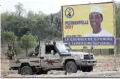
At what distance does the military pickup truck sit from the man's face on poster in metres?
7.01

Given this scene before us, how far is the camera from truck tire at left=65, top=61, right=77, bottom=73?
20781 mm

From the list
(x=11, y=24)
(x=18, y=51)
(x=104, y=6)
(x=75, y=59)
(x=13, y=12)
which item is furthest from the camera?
(x=13, y=12)

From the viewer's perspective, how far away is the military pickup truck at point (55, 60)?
20797 millimetres

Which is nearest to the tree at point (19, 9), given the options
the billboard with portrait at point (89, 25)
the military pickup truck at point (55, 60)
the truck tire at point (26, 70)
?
the billboard with portrait at point (89, 25)

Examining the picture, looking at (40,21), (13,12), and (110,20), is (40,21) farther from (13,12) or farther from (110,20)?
(110,20)

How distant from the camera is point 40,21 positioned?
221ft

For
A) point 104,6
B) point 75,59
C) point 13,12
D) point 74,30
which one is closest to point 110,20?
point 104,6

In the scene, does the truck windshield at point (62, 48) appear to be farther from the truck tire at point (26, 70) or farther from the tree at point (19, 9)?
the tree at point (19, 9)

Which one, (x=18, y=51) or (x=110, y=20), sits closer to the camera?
(x=110, y=20)

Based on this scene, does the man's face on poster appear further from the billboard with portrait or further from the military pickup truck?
the military pickup truck

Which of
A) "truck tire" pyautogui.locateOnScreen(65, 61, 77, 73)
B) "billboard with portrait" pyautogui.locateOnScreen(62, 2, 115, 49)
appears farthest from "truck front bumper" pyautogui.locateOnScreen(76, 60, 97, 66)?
"billboard with portrait" pyautogui.locateOnScreen(62, 2, 115, 49)

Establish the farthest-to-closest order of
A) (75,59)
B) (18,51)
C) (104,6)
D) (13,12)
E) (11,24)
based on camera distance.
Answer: (13,12), (11,24), (18,51), (104,6), (75,59)

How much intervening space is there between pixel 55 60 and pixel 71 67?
1.00 metres

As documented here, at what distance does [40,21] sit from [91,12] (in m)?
39.5
